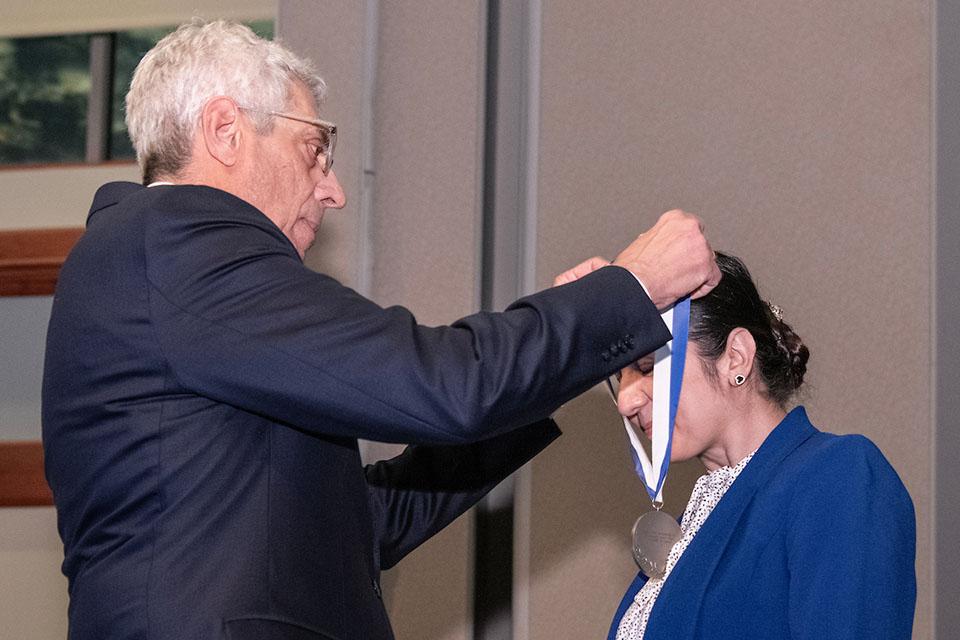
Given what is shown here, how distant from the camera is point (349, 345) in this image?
53.2 inches

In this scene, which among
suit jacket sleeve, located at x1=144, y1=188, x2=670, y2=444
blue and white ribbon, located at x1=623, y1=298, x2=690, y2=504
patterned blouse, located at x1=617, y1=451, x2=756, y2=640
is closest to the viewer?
suit jacket sleeve, located at x1=144, y1=188, x2=670, y2=444

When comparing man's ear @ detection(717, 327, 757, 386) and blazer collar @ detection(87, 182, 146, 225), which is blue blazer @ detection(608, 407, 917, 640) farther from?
blazer collar @ detection(87, 182, 146, 225)

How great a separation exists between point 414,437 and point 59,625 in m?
2.41

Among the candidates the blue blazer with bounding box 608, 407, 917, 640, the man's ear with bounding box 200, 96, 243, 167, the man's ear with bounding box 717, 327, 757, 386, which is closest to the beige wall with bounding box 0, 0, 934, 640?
the man's ear with bounding box 717, 327, 757, 386

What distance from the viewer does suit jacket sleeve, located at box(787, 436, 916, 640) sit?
1.61m

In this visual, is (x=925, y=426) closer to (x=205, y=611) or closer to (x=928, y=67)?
(x=928, y=67)

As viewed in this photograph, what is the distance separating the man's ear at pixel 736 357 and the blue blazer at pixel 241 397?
22.9 inches

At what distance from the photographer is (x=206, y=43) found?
5.63 feet

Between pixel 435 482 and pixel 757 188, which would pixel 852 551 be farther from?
pixel 757 188

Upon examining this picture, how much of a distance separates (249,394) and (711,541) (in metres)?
0.84

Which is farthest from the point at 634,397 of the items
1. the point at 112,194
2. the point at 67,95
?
the point at 67,95

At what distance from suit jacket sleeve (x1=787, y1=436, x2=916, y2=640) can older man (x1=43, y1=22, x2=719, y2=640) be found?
1.25 ft

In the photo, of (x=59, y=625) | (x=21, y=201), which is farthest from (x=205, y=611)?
(x=21, y=201)

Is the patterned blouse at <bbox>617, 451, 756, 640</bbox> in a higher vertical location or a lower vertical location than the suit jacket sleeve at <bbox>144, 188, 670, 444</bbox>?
lower
